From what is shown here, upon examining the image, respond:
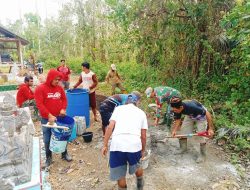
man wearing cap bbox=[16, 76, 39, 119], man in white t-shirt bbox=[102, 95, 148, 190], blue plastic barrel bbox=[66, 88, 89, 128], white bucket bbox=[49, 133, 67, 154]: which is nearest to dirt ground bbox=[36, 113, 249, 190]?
white bucket bbox=[49, 133, 67, 154]

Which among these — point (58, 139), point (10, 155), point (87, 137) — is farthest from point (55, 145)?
point (10, 155)

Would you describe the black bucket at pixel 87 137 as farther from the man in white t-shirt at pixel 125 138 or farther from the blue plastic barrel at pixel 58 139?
the man in white t-shirt at pixel 125 138

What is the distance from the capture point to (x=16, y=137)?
3.05 m

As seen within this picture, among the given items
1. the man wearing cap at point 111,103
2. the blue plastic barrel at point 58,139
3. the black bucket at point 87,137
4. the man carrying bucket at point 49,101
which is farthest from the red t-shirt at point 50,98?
the black bucket at point 87,137

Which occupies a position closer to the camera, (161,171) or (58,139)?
(161,171)

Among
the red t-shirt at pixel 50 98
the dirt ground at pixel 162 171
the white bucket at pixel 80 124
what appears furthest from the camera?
the white bucket at pixel 80 124

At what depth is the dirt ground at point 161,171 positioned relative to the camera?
4.07 m

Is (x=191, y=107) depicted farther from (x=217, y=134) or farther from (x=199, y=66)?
(x=199, y=66)

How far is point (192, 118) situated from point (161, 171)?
3.68 ft

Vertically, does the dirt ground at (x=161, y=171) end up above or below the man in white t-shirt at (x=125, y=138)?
below

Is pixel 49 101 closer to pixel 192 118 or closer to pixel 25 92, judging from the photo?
pixel 25 92

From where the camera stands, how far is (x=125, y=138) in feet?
10.1

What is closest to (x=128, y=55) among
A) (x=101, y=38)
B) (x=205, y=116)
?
(x=101, y=38)

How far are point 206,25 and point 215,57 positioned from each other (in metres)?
0.94
